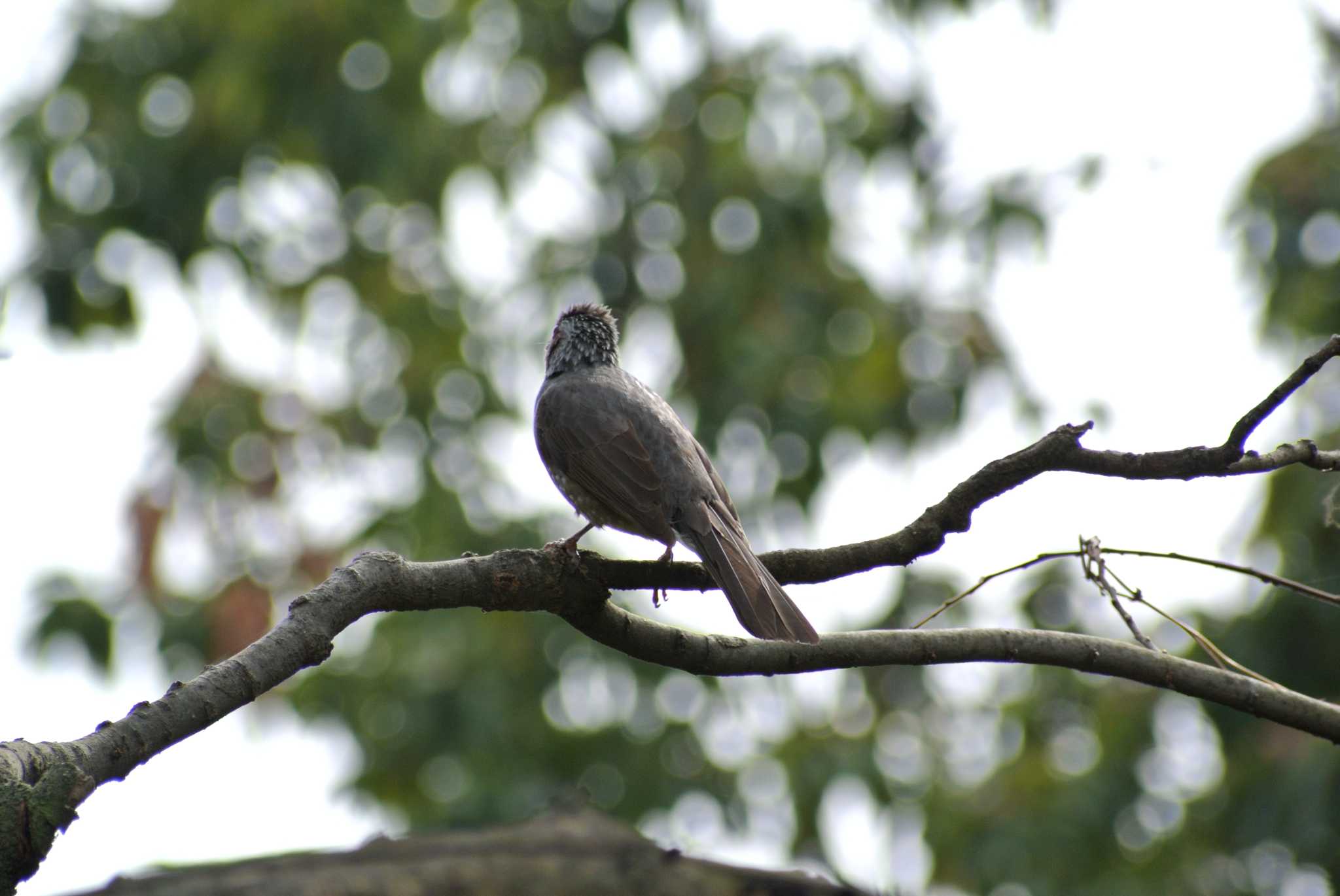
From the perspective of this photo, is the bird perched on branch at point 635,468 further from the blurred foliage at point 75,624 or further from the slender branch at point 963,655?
the blurred foliage at point 75,624

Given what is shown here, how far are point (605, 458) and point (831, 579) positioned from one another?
1.72m

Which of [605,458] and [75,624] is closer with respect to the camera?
[605,458]

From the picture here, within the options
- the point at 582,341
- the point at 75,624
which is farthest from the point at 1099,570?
the point at 75,624

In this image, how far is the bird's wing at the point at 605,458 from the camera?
16.2 ft

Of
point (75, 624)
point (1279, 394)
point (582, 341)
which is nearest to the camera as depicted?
point (1279, 394)

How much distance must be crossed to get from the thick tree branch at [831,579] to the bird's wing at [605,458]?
1.27 m

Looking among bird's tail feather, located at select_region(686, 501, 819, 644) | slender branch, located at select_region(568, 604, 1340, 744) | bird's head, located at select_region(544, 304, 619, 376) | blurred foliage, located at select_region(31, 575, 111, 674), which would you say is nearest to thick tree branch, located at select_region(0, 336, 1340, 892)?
slender branch, located at select_region(568, 604, 1340, 744)

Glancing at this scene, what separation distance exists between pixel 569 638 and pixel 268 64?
15.0ft

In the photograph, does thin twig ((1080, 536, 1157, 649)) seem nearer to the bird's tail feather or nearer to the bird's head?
the bird's tail feather

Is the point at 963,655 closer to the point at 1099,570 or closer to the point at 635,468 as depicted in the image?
the point at 1099,570

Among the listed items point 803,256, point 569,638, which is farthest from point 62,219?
point 803,256

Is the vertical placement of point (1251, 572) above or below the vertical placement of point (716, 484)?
below

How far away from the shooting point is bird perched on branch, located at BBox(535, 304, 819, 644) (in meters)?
4.64

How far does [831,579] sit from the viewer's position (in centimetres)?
366
